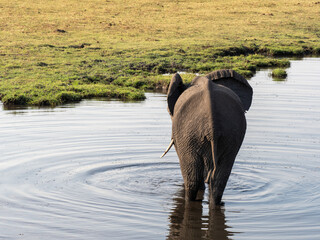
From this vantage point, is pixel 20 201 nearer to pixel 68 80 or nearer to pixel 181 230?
pixel 181 230

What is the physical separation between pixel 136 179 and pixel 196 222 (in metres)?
2.21

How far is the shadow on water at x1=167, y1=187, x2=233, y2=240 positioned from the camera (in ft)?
24.0

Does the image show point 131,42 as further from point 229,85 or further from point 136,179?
point 229,85

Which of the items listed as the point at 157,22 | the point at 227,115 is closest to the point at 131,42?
the point at 157,22

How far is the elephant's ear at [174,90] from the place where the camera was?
7675 millimetres

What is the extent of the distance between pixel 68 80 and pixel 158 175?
10549 millimetres

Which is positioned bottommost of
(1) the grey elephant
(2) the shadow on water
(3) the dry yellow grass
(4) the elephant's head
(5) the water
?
(2) the shadow on water

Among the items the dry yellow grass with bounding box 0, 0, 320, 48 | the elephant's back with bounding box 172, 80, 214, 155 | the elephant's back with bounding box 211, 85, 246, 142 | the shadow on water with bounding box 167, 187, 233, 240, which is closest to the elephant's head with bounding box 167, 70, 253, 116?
the elephant's back with bounding box 172, 80, 214, 155

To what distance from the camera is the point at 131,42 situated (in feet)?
101

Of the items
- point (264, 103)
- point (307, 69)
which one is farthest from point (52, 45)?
point (264, 103)

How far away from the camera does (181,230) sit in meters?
7.50

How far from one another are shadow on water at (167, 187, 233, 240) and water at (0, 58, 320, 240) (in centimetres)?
1

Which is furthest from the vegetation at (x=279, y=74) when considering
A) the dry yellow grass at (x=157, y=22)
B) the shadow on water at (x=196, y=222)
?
the shadow on water at (x=196, y=222)

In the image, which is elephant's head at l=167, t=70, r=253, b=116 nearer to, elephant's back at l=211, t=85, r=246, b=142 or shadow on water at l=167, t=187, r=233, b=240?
elephant's back at l=211, t=85, r=246, b=142
